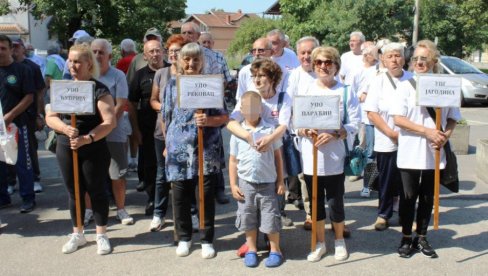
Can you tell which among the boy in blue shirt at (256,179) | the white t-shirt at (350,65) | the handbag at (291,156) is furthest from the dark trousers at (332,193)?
the white t-shirt at (350,65)

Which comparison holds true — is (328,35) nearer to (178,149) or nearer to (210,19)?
(178,149)

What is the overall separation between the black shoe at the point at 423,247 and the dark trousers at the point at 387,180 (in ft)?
2.25

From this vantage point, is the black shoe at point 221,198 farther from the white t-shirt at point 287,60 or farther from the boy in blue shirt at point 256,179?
the boy in blue shirt at point 256,179

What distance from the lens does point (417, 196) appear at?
454 cm

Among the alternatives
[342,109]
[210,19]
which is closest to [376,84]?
[342,109]

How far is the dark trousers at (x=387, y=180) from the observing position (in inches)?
202

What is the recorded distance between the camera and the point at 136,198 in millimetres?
6484

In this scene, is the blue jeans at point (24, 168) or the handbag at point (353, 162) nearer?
the handbag at point (353, 162)

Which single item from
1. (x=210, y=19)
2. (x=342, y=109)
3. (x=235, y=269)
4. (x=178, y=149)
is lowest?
(x=235, y=269)

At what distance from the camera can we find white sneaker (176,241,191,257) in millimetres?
4559

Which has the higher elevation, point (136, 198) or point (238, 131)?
point (238, 131)

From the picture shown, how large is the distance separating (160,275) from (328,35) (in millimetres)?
25662

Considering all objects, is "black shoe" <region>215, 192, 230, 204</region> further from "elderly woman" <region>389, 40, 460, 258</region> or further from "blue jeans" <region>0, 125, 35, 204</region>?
"elderly woman" <region>389, 40, 460, 258</region>

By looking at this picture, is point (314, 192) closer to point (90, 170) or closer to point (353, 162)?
point (353, 162)
